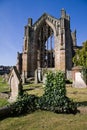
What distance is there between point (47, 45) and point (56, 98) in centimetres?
3537

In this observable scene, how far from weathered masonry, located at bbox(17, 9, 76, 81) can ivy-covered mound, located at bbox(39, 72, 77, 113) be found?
29600 millimetres

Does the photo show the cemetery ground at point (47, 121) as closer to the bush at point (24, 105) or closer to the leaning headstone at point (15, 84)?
the bush at point (24, 105)

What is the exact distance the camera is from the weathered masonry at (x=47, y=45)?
41.3m

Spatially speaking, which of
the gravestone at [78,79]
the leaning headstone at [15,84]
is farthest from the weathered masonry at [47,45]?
the leaning headstone at [15,84]

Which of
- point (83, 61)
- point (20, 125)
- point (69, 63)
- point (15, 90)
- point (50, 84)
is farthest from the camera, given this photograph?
point (69, 63)

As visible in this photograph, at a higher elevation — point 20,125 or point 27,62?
point 27,62

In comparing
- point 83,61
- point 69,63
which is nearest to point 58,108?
point 83,61

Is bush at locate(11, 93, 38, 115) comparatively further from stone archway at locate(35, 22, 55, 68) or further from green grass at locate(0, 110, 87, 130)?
stone archway at locate(35, 22, 55, 68)

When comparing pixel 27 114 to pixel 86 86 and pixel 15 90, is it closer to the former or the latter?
pixel 15 90

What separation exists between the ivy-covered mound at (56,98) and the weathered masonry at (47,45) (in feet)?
97.1

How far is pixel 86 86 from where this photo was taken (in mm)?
21688

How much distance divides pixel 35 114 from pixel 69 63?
1281 inches

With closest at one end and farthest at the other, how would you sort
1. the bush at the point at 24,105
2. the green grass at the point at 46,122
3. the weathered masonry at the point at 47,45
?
the green grass at the point at 46,122
the bush at the point at 24,105
the weathered masonry at the point at 47,45

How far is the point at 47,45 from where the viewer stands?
1781 inches
